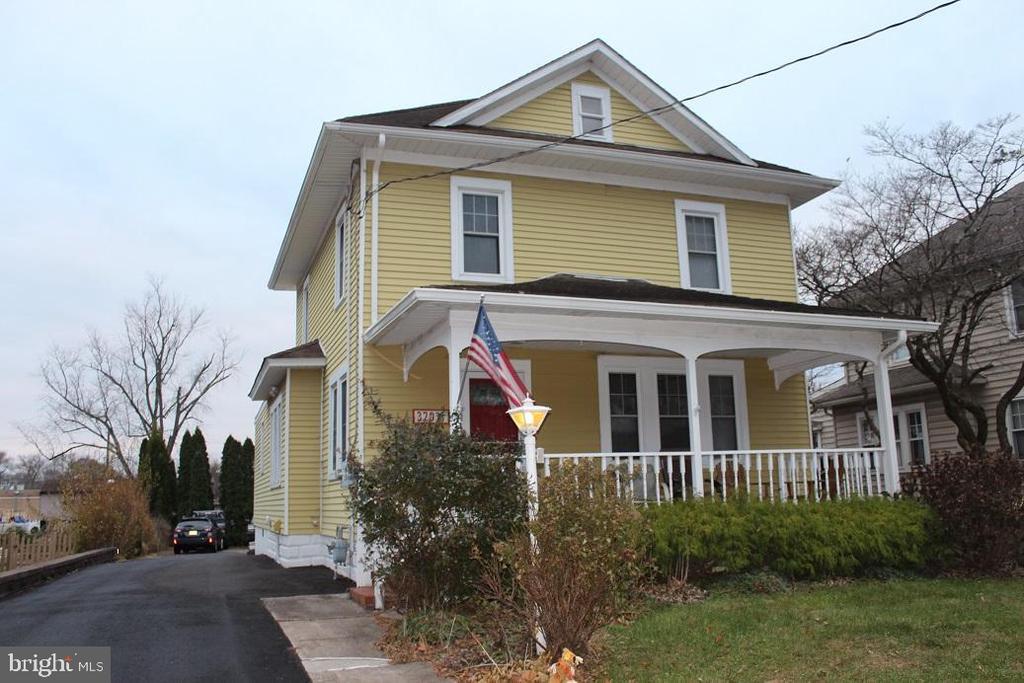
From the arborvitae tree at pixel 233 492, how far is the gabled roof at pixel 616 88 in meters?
25.7

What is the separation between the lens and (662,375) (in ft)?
42.9

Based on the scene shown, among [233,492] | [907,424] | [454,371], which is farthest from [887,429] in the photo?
[233,492]

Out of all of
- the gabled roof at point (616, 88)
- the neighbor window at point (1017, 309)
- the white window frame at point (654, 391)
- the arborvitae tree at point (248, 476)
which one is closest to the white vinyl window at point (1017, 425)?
the neighbor window at point (1017, 309)

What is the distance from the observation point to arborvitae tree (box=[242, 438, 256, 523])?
3441 cm

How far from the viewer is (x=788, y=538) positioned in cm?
921

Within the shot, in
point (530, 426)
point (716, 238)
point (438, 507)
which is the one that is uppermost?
point (716, 238)

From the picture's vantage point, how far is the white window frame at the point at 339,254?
43.3ft

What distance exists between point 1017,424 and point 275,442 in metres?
15.4

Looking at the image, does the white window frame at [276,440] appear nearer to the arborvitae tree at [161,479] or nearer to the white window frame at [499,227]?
the white window frame at [499,227]

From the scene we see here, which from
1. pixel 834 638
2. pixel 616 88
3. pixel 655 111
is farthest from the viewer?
pixel 616 88

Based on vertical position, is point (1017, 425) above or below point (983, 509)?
above

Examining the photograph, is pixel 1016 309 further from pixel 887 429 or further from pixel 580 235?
pixel 580 235

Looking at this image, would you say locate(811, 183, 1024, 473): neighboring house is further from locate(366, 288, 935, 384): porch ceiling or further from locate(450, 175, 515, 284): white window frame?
locate(450, 175, 515, 284): white window frame

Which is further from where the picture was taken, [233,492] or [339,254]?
[233,492]
